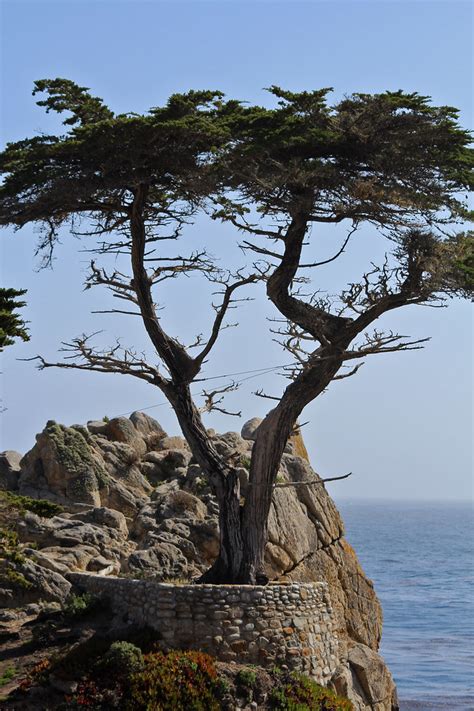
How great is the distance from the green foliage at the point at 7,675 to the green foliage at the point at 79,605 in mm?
1935

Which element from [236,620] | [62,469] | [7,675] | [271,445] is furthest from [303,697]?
[62,469]

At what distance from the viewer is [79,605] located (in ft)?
74.5

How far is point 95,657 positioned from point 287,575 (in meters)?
7.50

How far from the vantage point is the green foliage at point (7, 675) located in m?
20.7

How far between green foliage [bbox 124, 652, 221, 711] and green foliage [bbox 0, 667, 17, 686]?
8.27 feet

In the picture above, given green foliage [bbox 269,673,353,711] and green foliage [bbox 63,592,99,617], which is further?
green foliage [bbox 63,592,99,617]

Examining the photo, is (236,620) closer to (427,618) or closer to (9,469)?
(9,469)

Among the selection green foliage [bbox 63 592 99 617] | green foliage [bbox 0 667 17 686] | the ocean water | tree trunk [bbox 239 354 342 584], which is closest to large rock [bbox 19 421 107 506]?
green foliage [bbox 63 592 99 617]

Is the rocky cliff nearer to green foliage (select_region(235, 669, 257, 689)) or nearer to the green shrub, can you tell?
green foliage (select_region(235, 669, 257, 689))

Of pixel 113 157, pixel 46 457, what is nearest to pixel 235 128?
pixel 113 157

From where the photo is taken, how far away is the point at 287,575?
27188 millimetres

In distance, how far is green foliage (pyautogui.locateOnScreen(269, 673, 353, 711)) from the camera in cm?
2048

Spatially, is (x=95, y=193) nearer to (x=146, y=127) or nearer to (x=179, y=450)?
(x=146, y=127)

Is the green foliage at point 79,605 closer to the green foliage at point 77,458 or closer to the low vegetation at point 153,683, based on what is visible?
the low vegetation at point 153,683
